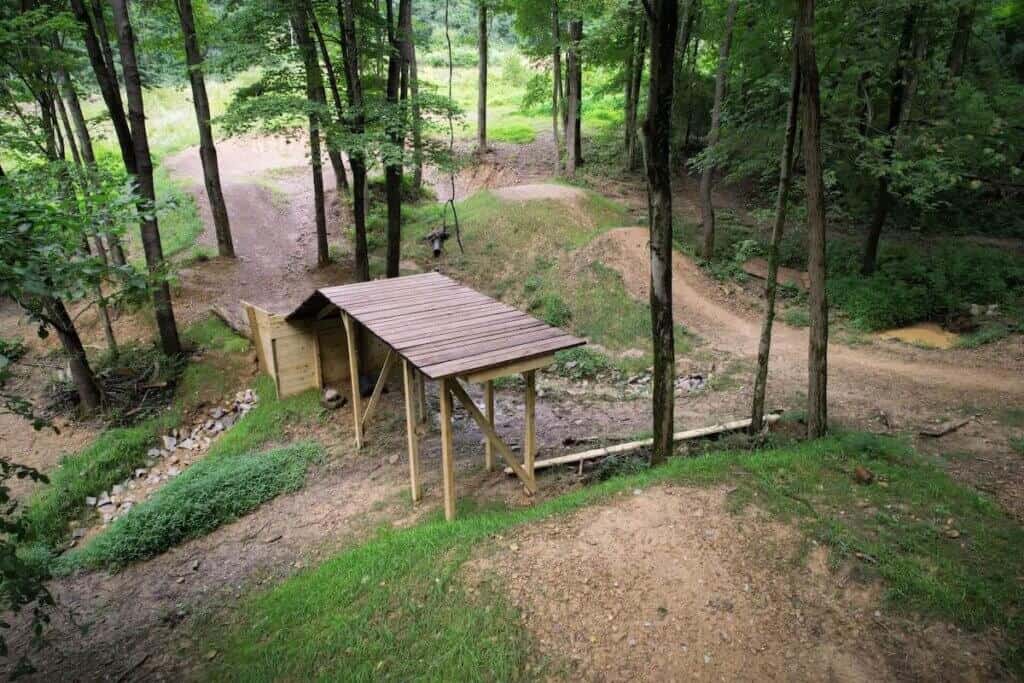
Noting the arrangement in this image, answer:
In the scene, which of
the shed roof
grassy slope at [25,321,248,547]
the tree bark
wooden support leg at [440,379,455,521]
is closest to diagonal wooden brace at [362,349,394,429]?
the shed roof

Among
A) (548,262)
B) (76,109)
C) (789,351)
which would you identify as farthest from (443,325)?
(76,109)

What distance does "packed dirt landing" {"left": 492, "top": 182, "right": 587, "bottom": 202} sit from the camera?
20219mm

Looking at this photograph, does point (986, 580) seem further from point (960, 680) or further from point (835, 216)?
point (835, 216)

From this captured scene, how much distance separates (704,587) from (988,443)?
5.71m

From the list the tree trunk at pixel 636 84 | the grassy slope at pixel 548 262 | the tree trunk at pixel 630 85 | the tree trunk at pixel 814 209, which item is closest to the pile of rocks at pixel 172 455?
the grassy slope at pixel 548 262

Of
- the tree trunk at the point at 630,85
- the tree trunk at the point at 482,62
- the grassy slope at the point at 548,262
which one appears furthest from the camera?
the tree trunk at the point at 482,62

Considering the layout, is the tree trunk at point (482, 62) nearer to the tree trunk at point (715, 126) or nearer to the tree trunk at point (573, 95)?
the tree trunk at point (573, 95)

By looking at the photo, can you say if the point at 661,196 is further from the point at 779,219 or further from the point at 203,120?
the point at 203,120

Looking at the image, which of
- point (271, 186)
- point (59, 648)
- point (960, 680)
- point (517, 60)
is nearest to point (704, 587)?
point (960, 680)

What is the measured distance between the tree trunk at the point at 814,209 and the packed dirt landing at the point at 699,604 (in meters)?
2.72

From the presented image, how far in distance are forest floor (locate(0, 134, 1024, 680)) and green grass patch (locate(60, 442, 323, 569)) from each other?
0.82ft

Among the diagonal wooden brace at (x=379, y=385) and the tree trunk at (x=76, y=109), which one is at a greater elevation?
the tree trunk at (x=76, y=109)

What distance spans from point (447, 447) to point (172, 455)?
23.1ft

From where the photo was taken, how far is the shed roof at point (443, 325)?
7234 mm
